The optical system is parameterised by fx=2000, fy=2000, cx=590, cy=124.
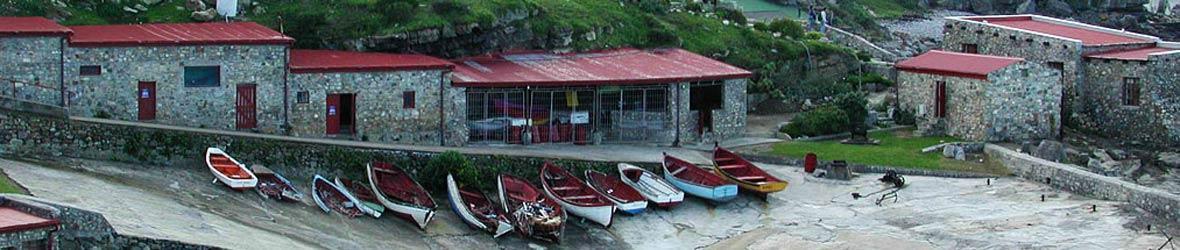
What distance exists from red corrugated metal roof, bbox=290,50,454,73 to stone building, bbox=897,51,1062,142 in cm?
1666

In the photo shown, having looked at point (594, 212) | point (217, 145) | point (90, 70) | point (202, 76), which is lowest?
point (594, 212)

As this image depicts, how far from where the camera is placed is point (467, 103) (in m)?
60.6

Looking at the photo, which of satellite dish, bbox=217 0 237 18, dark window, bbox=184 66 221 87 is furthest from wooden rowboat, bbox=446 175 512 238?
satellite dish, bbox=217 0 237 18

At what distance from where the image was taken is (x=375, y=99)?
58.8m

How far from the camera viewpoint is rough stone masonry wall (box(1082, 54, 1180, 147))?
6606cm

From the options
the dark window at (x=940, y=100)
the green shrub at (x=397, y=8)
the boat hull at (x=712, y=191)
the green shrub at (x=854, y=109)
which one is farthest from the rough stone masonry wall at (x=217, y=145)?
the dark window at (x=940, y=100)

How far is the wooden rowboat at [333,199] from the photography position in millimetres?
52188

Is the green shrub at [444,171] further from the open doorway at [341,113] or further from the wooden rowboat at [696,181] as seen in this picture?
the wooden rowboat at [696,181]

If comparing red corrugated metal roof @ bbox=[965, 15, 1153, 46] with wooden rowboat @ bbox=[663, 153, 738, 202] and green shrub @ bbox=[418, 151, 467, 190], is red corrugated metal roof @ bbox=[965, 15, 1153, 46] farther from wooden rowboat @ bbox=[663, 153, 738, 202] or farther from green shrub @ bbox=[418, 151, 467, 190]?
green shrub @ bbox=[418, 151, 467, 190]

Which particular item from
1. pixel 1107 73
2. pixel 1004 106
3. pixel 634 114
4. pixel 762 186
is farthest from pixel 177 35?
pixel 1107 73

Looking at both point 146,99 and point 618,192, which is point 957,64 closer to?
point 618,192

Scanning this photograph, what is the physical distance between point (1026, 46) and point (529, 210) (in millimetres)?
24613

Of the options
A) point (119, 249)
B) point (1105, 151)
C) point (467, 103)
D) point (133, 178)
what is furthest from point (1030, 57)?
point (119, 249)

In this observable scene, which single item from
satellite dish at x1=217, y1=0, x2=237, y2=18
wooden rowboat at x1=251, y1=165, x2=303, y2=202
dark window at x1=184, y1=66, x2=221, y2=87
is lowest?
wooden rowboat at x1=251, y1=165, x2=303, y2=202
